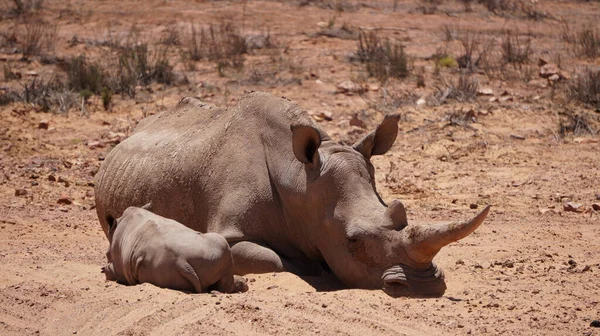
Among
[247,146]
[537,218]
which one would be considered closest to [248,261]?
[247,146]

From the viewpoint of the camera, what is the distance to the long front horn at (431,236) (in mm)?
7227

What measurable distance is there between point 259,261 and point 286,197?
578 mm

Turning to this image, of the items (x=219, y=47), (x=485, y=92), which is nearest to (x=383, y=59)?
(x=485, y=92)

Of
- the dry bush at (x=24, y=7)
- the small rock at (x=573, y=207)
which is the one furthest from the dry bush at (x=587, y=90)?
the dry bush at (x=24, y=7)

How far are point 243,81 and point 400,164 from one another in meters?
4.87

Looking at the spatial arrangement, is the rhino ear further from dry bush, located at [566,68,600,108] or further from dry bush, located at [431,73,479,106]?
dry bush, located at [566,68,600,108]

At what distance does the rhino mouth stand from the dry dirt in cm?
12

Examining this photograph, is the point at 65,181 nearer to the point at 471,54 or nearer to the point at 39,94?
the point at 39,94

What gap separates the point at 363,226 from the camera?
7793mm

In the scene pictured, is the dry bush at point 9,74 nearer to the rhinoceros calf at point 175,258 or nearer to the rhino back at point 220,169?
the rhino back at point 220,169

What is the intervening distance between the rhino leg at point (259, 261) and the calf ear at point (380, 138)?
3.51 ft

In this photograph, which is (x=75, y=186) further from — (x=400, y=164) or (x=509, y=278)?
(x=509, y=278)

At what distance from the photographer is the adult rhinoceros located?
760 centimetres

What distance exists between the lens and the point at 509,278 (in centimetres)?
807
